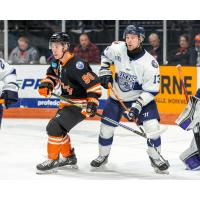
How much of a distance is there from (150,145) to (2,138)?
2480mm

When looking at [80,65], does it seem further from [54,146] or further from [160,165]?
[160,165]

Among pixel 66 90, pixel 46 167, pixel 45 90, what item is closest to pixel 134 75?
pixel 66 90

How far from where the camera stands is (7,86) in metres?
5.77

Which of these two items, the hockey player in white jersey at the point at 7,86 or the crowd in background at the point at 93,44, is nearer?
the hockey player in white jersey at the point at 7,86

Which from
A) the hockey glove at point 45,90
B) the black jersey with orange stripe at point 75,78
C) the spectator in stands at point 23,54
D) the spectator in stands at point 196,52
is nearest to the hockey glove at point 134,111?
the black jersey with orange stripe at point 75,78

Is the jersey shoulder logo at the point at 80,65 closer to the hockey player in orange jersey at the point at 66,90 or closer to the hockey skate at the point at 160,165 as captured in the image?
the hockey player in orange jersey at the point at 66,90

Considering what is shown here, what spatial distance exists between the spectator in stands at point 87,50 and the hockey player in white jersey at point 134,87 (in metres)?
3.66

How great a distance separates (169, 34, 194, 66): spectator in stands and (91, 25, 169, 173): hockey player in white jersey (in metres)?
3.28

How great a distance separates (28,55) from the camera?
980 cm

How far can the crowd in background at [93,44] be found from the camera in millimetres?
9242

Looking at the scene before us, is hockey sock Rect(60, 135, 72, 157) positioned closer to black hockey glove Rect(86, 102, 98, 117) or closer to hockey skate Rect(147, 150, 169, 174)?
black hockey glove Rect(86, 102, 98, 117)

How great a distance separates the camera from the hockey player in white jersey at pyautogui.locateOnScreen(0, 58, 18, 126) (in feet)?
18.8

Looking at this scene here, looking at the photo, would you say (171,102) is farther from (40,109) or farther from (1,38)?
(1,38)

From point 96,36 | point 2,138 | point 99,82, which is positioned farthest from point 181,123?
point 96,36
